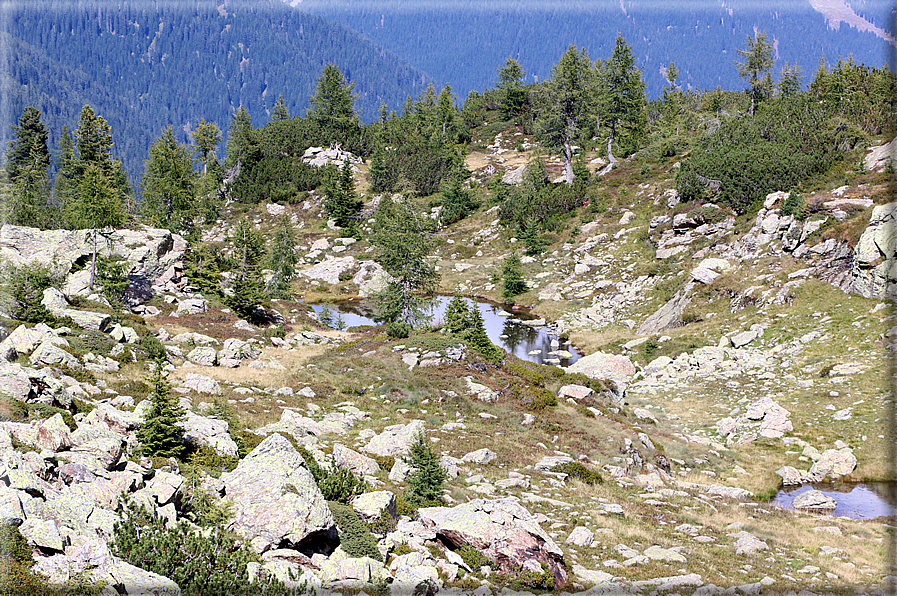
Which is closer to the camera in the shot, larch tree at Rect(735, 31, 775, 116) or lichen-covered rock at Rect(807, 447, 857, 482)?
lichen-covered rock at Rect(807, 447, 857, 482)

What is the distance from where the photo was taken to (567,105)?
7138 cm

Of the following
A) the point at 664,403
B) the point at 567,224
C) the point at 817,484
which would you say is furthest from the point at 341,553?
the point at 567,224

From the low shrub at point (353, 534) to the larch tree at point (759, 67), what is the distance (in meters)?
74.7

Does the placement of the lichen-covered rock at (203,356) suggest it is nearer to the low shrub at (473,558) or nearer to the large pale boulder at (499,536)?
the large pale boulder at (499,536)

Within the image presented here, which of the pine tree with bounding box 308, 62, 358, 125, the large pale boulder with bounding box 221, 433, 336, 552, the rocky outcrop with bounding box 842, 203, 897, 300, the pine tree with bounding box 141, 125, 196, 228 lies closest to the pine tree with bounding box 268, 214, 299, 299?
the pine tree with bounding box 141, 125, 196, 228

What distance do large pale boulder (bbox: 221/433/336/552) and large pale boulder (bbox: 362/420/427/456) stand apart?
7.34m

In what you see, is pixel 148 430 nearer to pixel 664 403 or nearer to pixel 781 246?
pixel 664 403

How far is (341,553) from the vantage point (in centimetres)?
1095

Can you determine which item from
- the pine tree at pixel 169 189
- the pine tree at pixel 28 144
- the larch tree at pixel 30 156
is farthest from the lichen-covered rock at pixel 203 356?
the pine tree at pixel 28 144

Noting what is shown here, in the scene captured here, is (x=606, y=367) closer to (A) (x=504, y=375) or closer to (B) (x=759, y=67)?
(A) (x=504, y=375)

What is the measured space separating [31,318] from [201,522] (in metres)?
20.4

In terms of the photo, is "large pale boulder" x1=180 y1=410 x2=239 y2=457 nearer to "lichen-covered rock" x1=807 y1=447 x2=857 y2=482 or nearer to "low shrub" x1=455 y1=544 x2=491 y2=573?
"low shrub" x1=455 y1=544 x2=491 y2=573

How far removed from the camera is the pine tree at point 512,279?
57.8 meters

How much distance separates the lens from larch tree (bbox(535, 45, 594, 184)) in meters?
70.3
